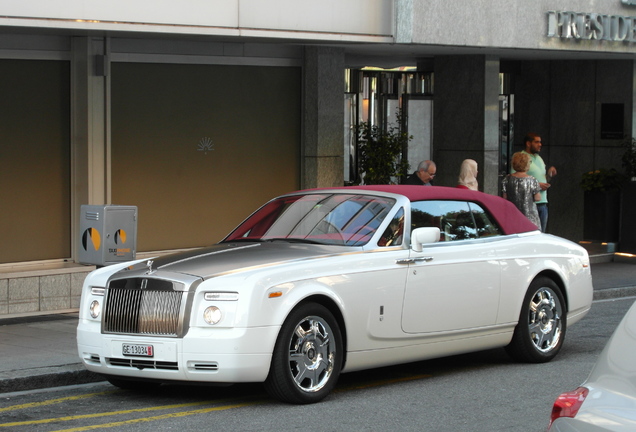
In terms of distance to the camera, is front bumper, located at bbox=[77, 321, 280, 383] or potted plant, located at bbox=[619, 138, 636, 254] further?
potted plant, located at bbox=[619, 138, 636, 254]

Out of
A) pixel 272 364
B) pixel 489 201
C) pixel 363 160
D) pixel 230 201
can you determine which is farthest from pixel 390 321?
pixel 363 160

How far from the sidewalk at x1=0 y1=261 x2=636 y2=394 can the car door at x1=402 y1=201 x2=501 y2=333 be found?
109 inches

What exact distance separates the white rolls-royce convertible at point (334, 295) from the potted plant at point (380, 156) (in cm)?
691

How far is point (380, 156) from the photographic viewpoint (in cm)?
1702

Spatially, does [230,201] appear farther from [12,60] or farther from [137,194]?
[12,60]

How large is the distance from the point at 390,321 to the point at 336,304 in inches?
22.3

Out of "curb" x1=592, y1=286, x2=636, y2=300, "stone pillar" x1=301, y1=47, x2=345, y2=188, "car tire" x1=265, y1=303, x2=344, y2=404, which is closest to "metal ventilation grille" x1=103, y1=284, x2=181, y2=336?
"car tire" x1=265, y1=303, x2=344, y2=404

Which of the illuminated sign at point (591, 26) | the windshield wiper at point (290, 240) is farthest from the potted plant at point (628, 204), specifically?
the windshield wiper at point (290, 240)

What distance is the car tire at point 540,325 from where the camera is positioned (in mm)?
9578

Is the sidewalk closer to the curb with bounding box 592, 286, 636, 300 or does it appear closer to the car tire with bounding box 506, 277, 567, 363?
the car tire with bounding box 506, 277, 567, 363

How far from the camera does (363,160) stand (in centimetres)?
1717

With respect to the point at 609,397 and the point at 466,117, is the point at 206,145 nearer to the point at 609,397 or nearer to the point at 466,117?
the point at 466,117

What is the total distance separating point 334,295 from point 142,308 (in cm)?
137

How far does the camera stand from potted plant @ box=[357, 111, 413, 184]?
16922 millimetres
